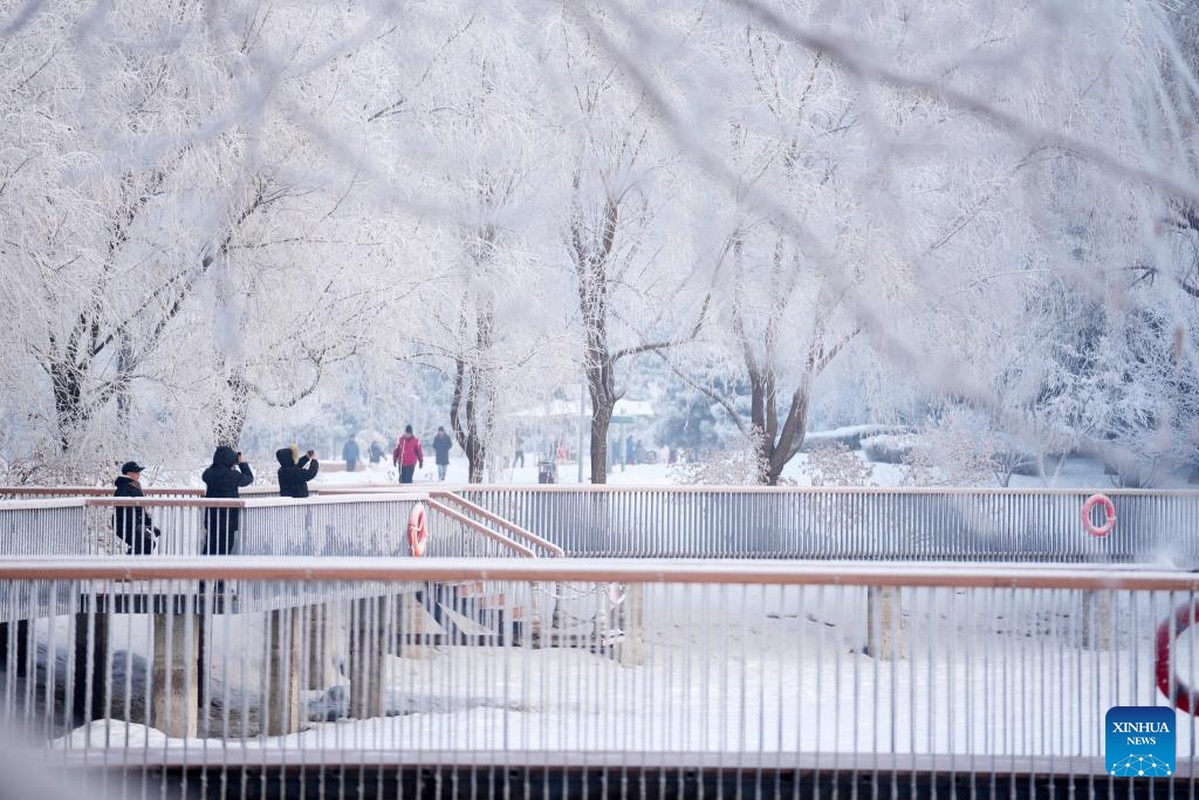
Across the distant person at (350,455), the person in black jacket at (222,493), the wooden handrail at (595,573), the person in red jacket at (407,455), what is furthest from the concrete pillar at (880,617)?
the distant person at (350,455)

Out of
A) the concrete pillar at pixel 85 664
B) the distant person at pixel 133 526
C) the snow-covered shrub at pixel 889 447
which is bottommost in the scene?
the concrete pillar at pixel 85 664

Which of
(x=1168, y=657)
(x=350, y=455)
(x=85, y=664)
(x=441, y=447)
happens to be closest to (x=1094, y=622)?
(x=1168, y=657)

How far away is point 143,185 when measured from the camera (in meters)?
19.3

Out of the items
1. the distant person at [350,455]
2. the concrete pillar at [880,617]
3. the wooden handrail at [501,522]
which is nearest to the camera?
the concrete pillar at [880,617]

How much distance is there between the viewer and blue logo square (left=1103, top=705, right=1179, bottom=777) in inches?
244

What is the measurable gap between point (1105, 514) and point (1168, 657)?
17.6 m

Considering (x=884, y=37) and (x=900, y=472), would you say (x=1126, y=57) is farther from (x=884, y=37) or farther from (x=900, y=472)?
(x=900, y=472)

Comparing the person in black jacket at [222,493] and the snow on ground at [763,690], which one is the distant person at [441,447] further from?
the snow on ground at [763,690]

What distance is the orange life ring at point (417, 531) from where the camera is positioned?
15.7 meters

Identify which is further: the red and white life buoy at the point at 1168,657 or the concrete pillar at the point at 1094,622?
the concrete pillar at the point at 1094,622

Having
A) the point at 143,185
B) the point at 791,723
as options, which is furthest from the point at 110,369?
the point at 791,723

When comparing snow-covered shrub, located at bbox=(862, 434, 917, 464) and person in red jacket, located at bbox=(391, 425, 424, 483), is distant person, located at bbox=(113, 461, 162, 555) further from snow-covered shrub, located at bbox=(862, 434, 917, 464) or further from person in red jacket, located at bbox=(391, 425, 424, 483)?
snow-covered shrub, located at bbox=(862, 434, 917, 464)

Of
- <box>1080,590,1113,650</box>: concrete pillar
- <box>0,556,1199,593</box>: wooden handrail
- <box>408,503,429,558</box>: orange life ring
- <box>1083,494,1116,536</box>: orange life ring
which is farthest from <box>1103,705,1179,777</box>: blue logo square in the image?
<box>1083,494,1116,536</box>: orange life ring

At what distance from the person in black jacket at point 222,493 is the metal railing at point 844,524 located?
6.71m
